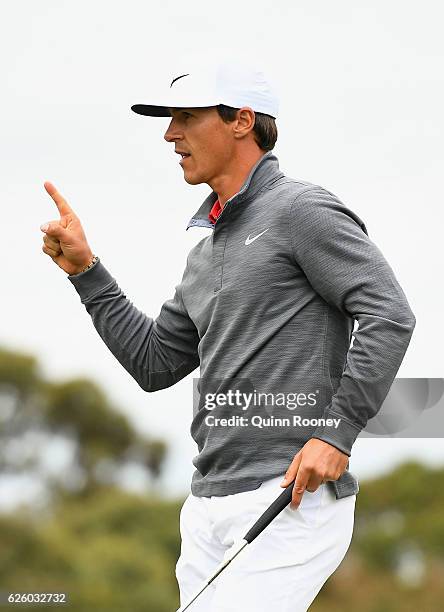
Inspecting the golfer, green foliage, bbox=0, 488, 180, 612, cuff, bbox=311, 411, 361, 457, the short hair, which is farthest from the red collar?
green foliage, bbox=0, 488, 180, 612

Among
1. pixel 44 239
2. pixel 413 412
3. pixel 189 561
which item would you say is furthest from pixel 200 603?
pixel 413 412

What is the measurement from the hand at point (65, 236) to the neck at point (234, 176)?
1.06ft

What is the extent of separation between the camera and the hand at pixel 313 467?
246 centimetres

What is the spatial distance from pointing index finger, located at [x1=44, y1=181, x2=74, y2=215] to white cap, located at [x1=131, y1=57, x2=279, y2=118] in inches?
10.8

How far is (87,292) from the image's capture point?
3012 millimetres

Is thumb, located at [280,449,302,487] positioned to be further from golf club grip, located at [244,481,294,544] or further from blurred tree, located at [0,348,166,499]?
blurred tree, located at [0,348,166,499]

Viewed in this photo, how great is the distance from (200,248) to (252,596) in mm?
783

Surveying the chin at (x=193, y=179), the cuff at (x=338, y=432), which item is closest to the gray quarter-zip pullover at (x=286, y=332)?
the cuff at (x=338, y=432)

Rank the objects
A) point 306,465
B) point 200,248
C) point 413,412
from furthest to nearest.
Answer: point 413,412 < point 200,248 < point 306,465

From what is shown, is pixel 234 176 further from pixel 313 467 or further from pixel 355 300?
pixel 313 467

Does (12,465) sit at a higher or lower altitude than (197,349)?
lower

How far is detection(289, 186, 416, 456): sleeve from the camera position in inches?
97.7

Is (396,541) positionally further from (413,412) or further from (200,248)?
(200,248)

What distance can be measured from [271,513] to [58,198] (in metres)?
0.88
